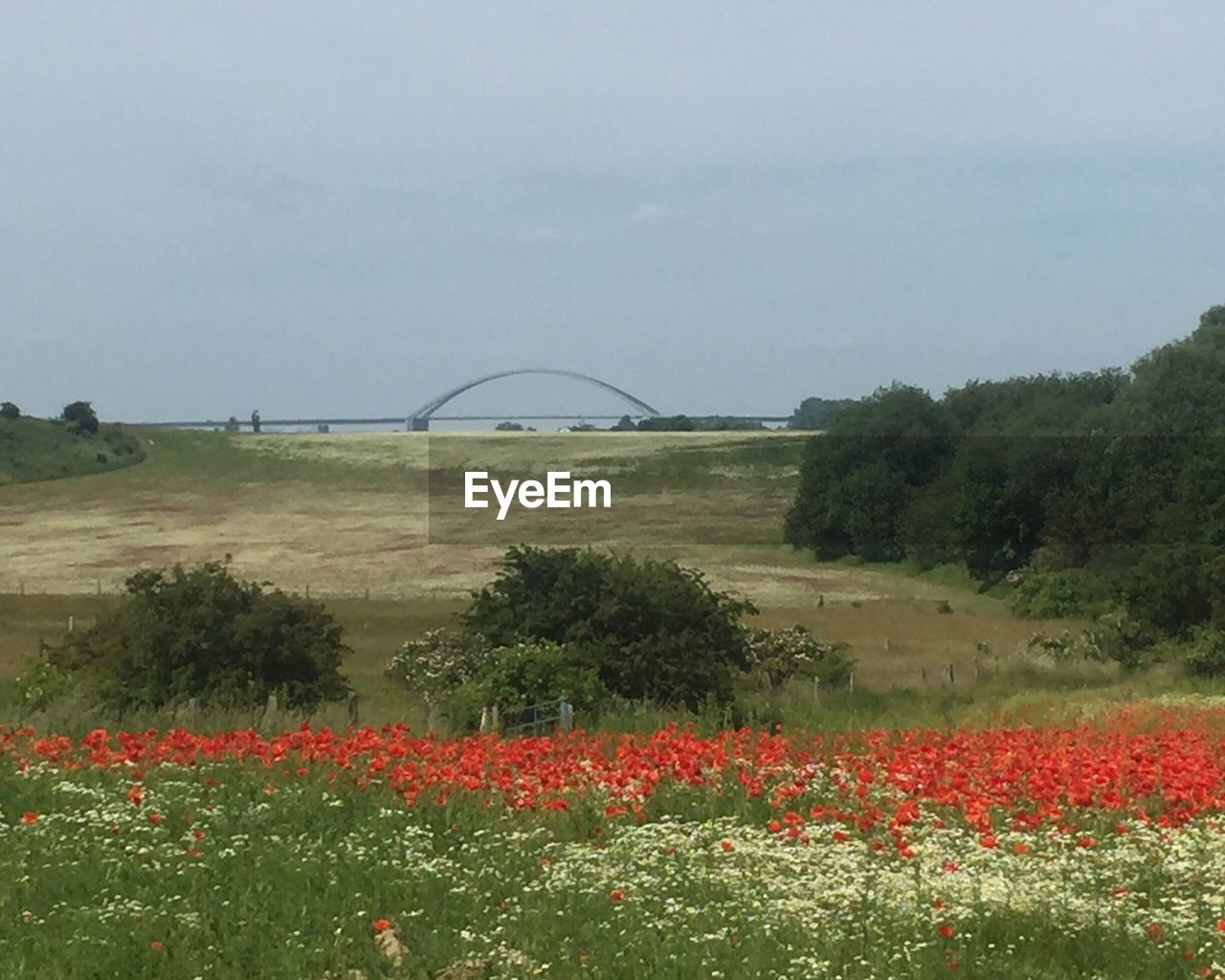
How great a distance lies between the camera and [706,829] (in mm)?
10742

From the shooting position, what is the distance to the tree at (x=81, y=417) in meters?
122

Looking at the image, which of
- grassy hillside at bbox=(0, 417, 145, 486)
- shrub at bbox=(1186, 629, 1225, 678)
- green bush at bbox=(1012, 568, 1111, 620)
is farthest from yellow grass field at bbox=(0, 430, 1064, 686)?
shrub at bbox=(1186, 629, 1225, 678)

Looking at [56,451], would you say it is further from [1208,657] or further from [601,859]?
[601,859]

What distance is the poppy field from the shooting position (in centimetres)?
831

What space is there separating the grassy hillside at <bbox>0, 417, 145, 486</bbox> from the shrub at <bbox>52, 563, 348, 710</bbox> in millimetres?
82770

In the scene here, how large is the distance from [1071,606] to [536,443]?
207 ft

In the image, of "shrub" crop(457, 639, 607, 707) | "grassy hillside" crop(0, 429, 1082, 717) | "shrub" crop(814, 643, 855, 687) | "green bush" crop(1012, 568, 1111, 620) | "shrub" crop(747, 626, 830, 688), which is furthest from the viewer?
"green bush" crop(1012, 568, 1111, 620)

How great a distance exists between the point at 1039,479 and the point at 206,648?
5711 centimetres

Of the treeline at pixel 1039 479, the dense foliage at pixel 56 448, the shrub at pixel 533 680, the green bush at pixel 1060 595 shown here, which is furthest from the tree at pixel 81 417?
the shrub at pixel 533 680

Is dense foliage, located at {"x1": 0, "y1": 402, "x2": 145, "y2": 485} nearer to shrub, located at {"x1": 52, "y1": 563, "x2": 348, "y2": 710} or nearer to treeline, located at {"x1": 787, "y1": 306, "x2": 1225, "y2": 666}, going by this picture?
treeline, located at {"x1": 787, "y1": 306, "x2": 1225, "y2": 666}

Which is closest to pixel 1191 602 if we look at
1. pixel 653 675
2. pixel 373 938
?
pixel 653 675

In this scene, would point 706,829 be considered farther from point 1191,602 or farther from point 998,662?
point 1191,602

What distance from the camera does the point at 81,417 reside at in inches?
4872

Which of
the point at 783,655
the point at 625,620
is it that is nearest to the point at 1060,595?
the point at 783,655
